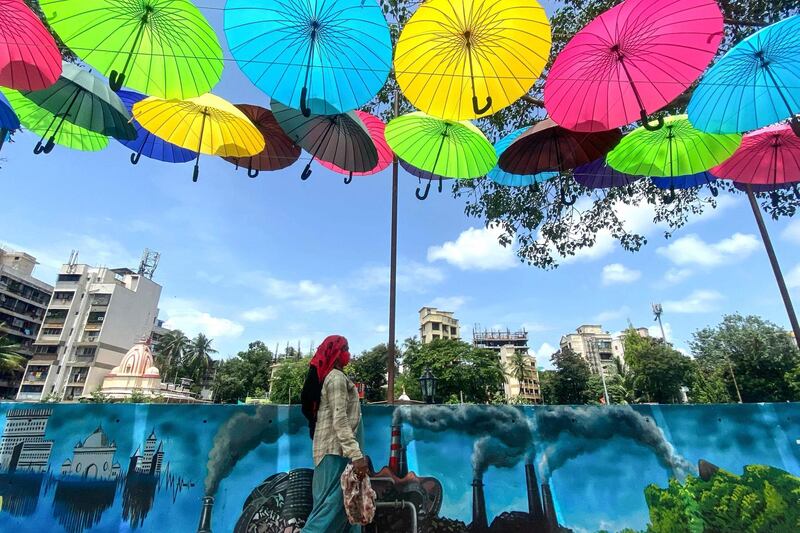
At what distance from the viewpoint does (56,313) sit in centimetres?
5278

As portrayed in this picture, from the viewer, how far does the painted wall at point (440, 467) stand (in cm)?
335

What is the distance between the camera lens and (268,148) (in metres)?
5.04

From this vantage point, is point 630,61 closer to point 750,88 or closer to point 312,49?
point 750,88

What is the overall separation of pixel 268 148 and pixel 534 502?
16.0 feet

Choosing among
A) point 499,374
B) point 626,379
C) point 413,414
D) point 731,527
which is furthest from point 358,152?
point 626,379

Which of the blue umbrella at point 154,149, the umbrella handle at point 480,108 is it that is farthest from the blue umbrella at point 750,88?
the blue umbrella at point 154,149

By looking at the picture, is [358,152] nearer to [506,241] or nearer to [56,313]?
[506,241]

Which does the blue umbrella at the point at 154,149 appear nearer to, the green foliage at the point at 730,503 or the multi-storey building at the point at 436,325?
the green foliage at the point at 730,503

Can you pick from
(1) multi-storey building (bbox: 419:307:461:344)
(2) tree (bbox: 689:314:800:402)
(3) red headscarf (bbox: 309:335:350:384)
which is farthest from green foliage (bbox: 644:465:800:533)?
(1) multi-storey building (bbox: 419:307:461:344)

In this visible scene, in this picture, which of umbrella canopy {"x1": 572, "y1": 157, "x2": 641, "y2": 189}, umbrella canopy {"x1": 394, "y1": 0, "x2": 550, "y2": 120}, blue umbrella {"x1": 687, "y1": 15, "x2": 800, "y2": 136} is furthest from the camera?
umbrella canopy {"x1": 572, "y1": 157, "x2": 641, "y2": 189}

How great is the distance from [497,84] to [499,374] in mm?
41237

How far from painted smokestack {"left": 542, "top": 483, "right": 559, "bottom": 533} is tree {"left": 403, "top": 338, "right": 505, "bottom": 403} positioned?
3621 centimetres

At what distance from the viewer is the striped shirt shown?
2795 mm

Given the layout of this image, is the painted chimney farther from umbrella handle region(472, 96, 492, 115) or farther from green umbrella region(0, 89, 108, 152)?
Result: green umbrella region(0, 89, 108, 152)
